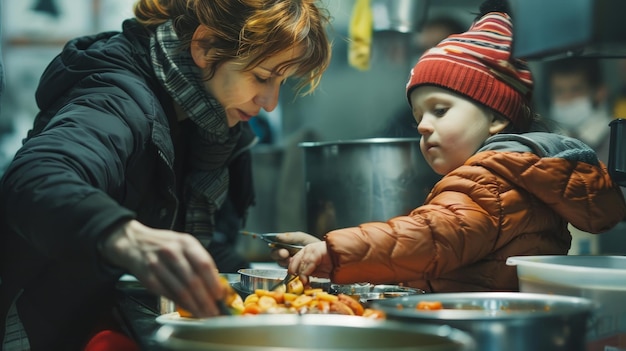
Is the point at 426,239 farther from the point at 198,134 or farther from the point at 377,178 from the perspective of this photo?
the point at 198,134

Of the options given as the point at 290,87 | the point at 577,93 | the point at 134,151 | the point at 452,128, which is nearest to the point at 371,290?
the point at 452,128

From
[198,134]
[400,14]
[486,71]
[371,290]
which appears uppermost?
[400,14]

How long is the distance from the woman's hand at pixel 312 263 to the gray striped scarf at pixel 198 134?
0.58 m

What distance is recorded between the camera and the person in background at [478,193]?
1364 mm

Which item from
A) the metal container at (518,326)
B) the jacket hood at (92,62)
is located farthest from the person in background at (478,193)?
the jacket hood at (92,62)

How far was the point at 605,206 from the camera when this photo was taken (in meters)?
1.50

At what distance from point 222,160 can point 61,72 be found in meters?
0.49

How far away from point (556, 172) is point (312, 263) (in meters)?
0.48

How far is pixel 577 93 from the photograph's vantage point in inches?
109

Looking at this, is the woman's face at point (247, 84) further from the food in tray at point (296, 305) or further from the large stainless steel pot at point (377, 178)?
the food in tray at point (296, 305)

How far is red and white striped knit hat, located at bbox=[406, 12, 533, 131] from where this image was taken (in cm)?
165

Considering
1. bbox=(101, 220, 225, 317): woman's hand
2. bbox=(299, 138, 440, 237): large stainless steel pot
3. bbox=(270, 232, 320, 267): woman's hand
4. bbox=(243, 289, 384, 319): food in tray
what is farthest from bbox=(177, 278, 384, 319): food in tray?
bbox=(299, 138, 440, 237): large stainless steel pot

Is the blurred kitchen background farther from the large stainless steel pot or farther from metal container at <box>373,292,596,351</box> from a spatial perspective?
metal container at <box>373,292,596,351</box>

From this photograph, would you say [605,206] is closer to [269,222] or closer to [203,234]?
[203,234]
